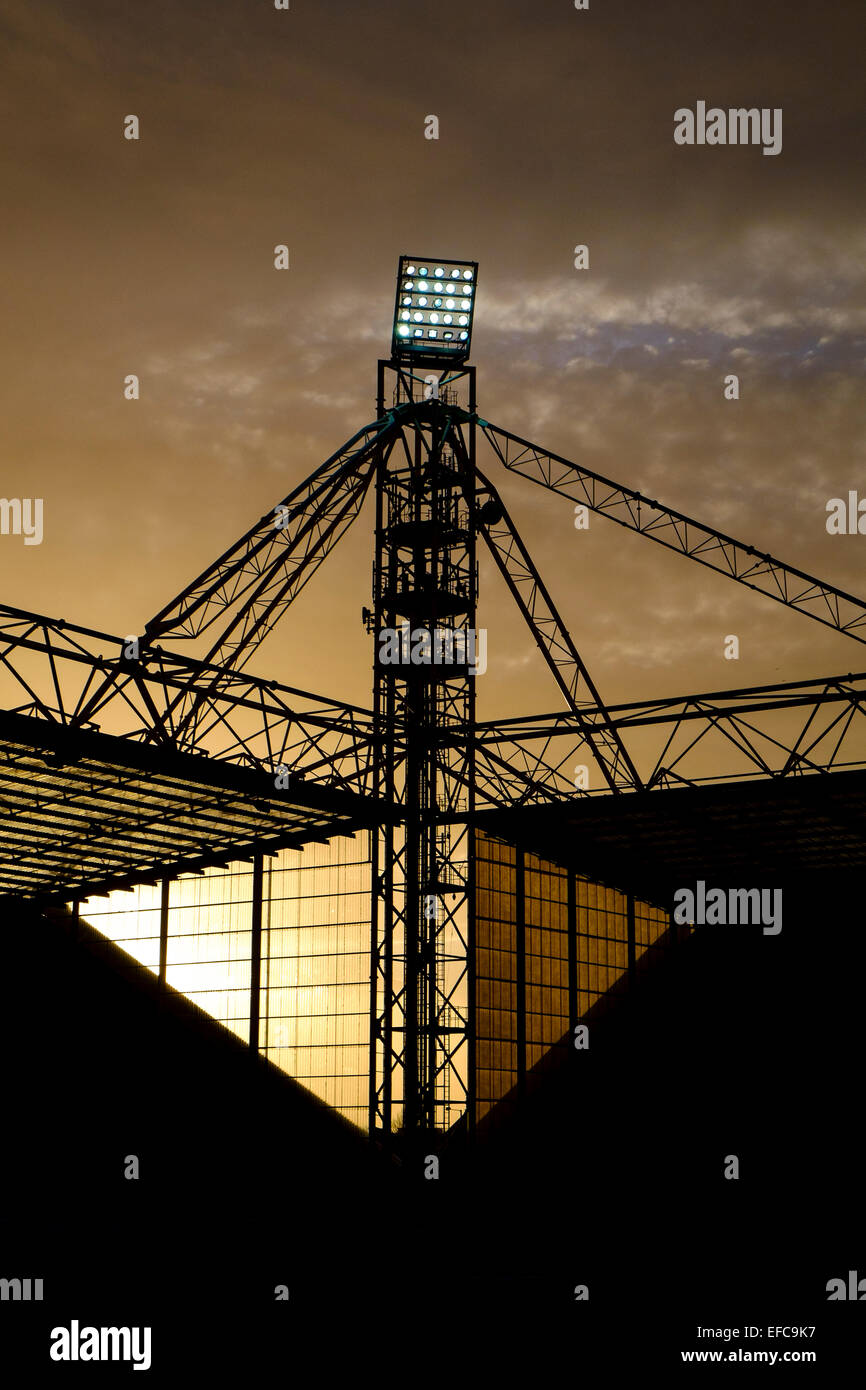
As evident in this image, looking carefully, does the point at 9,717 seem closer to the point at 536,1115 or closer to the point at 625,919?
the point at 536,1115

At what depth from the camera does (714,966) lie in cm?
5000

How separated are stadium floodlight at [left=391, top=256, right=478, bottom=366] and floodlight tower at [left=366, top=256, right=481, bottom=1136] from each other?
38 mm

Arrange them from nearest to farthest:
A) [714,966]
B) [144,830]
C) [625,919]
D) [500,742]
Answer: [500,742]
[144,830]
[625,919]
[714,966]

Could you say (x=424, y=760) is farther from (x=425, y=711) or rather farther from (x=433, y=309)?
(x=433, y=309)

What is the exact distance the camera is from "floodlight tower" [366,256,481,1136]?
37594mm

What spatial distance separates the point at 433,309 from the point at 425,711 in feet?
42.0

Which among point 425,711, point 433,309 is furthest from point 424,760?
point 433,309

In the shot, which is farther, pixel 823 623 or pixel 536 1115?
pixel 536 1115

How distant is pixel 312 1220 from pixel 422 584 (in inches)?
702

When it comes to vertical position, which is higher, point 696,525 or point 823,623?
point 696,525
